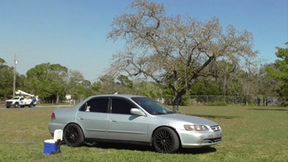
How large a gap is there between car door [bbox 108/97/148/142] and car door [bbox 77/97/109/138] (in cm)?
19

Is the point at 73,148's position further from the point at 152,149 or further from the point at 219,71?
the point at 219,71

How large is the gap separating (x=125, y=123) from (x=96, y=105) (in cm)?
126

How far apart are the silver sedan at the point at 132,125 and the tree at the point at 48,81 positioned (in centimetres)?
8467

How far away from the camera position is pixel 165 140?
37.1 ft

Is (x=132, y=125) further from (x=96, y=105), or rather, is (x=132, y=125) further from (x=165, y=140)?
(x=96, y=105)

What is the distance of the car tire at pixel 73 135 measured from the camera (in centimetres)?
1257

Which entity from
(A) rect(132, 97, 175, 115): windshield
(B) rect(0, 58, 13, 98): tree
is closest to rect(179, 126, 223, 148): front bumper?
(A) rect(132, 97, 175, 115): windshield

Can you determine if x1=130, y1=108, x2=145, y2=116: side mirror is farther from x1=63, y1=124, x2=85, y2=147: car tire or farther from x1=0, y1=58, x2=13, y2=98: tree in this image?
x1=0, y1=58, x2=13, y2=98: tree

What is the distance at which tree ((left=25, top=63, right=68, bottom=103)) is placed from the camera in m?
96.0

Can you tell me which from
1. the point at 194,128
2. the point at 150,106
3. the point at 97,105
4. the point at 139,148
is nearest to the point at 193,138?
the point at 194,128

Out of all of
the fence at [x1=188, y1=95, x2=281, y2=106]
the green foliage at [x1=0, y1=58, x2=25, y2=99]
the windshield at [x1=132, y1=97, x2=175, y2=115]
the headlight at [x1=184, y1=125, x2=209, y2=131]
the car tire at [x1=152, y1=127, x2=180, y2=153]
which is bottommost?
the car tire at [x1=152, y1=127, x2=180, y2=153]

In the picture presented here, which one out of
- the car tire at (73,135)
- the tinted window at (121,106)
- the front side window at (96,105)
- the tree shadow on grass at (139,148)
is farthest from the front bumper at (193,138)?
the car tire at (73,135)

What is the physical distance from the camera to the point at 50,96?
323 feet

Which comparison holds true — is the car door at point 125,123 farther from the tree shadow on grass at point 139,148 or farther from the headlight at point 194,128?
the headlight at point 194,128
